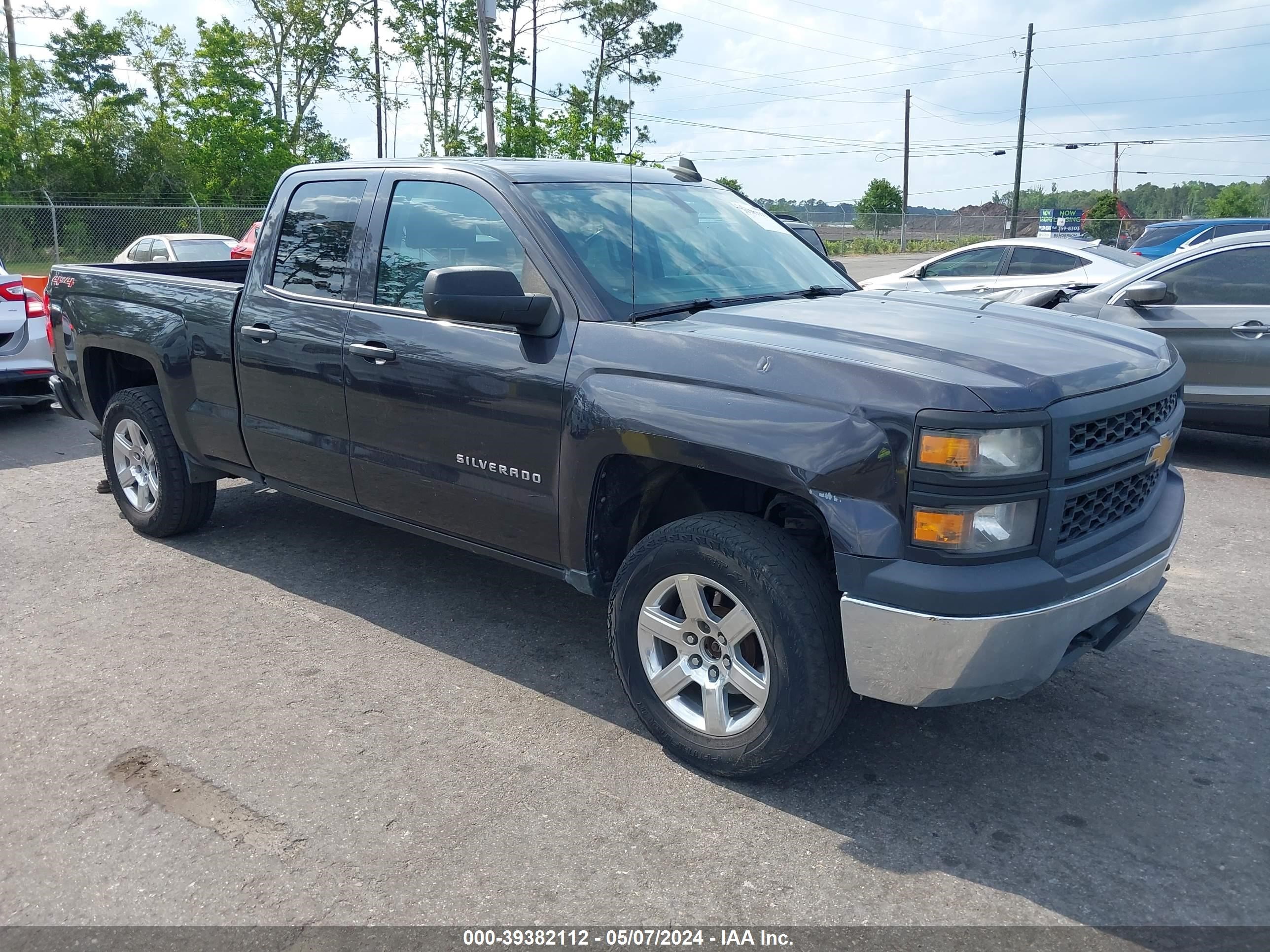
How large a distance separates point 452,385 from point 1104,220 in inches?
1765

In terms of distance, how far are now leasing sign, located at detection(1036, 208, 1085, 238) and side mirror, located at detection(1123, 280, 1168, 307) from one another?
41748 mm

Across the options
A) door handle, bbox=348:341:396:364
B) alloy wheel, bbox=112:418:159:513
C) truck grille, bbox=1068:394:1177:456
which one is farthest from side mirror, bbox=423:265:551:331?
alloy wheel, bbox=112:418:159:513

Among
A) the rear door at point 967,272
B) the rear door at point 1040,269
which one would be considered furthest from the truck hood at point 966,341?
the rear door at point 967,272

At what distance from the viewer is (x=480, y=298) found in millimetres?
3545

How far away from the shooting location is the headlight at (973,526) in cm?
290

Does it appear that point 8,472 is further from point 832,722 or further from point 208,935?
point 832,722

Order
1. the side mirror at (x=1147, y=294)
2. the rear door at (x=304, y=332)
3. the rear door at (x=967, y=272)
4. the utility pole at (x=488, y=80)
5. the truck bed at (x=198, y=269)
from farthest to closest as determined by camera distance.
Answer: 1. the utility pole at (x=488, y=80)
2. the rear door at (x=967, y=272)
3. the side mirror at (x=1147, y=294)
4. the truck bed at (x=198, y=269)
5. the rear door at (x=304, y=332)

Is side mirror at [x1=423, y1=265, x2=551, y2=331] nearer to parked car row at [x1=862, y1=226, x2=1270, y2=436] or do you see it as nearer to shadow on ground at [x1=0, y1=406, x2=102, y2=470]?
parked car row at [x1=862, y1=226, x2=1270, y2=436]

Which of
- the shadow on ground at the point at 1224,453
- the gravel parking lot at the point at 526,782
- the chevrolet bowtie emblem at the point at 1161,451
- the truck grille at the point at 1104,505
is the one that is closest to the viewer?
the gravel parking lot at the point at 526,782

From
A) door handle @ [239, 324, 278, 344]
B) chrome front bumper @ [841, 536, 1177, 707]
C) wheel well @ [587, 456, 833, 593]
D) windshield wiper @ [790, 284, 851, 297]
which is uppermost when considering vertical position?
windshield wiper @ [790, 284, 851, 297]

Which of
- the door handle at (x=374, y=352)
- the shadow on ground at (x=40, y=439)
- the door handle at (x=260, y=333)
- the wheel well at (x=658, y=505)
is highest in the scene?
the door handle at (x=260, y=333)

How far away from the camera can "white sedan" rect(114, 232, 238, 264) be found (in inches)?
680

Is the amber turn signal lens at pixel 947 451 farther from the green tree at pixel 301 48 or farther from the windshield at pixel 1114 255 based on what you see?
the green tree at pixel 301 48

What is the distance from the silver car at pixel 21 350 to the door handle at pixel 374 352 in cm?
600
